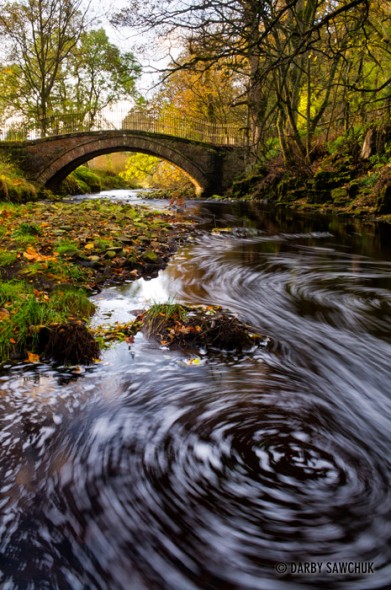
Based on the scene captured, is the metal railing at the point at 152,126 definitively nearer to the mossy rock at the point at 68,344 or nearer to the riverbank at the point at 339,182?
the riverbank at the point at 339,182

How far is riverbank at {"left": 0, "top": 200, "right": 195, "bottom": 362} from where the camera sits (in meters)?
3.44

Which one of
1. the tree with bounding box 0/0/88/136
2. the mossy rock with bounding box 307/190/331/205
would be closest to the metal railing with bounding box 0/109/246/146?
the tree with bounding box 0/0/88/136

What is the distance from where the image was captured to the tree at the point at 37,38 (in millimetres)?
24078

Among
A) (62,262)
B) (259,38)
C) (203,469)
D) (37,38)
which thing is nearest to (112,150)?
(37,38)

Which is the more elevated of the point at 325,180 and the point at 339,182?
the point at 325,180

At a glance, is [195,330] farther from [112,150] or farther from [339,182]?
[112,150]

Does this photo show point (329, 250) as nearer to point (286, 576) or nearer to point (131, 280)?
point (131, 280)

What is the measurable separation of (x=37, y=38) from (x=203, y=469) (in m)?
31.3

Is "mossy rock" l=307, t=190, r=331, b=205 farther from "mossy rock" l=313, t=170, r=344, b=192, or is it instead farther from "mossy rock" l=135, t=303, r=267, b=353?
"mossy rock" l=135, t=303, r=267, b=353

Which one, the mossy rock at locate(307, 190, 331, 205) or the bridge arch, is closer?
the mossy rock at locate(307, 190, 331, 205)

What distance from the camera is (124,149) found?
23625 millimetres

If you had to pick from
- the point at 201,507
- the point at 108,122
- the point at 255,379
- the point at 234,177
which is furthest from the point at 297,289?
the point at 108,122

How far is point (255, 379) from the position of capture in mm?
3049

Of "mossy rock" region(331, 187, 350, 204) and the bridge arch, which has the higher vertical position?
the bridge arch
